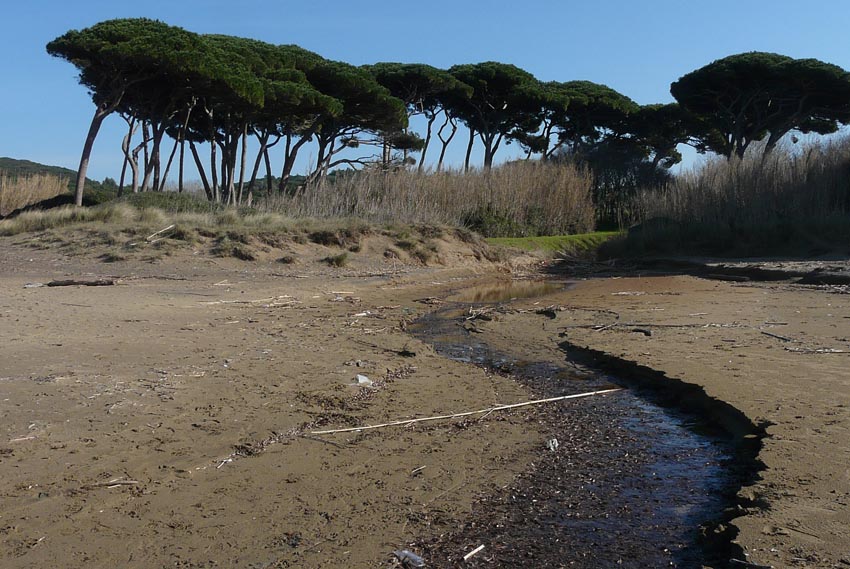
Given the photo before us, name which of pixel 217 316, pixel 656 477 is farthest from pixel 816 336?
pixel 217 316

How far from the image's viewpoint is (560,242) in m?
24.7

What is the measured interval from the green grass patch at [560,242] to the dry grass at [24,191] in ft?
49.2

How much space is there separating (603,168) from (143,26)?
20.0 m

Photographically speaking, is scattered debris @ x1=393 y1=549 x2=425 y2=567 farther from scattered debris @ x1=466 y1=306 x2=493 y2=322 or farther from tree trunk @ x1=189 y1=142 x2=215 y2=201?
tree trunk @ x1=189 y1=142 x2=215 y2=201

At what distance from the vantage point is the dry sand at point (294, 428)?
10.5 feet

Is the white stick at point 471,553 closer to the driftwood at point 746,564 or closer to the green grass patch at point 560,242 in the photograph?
the driftwood at point 746,564

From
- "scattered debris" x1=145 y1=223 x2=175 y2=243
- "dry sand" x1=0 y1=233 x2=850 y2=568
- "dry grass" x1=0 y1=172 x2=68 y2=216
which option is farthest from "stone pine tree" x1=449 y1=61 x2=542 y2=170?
"dry sand" x1=0 y1=233 x2=850 y2=568

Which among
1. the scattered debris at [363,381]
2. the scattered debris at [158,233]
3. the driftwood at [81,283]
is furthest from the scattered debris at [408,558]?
the scattered debris at [158,233]

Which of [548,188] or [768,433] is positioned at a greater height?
[548,188]

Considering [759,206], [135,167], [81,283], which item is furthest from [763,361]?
[135,167]

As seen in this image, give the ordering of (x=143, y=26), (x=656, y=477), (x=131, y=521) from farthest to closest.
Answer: (x=143, y=26)
(x=656, y=477)
(x=131, y=521)

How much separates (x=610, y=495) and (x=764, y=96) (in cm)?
3240

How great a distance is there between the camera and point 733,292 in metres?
12.1

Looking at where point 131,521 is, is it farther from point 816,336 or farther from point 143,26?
point 143,26
